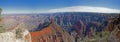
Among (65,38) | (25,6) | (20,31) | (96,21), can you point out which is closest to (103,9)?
(96,21)

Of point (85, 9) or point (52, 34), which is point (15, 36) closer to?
point (52, 34)

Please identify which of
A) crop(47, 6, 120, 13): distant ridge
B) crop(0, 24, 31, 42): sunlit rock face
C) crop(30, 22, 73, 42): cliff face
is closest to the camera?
crop(0, 24, 31, 42): sunlit rock face

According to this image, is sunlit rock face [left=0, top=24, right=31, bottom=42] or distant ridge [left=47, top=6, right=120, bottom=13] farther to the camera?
distant ridge [left=47, top=6, right=120, bottom=13]

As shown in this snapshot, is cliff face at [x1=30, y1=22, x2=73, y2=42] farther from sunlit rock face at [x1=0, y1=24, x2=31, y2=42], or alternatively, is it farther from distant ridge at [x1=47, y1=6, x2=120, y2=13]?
sunlit rock face at [x1=0, y1=24, x2=31, y2=42]

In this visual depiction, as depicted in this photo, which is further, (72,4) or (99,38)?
(72,4)

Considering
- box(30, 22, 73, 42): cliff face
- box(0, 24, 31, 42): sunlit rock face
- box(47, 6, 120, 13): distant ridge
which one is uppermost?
box(47, 6, 120, 13): distant ridge

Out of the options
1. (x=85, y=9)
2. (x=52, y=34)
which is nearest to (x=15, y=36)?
(x=52, y=34)

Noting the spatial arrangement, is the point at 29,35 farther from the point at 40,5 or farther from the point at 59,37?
the point at 59,37

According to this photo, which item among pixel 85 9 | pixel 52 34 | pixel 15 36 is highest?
pixel 85 9

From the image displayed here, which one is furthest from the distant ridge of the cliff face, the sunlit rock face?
the sunlit rock face

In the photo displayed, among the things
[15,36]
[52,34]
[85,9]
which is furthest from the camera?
[52,34]

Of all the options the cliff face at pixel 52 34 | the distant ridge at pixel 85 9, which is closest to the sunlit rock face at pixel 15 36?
the cliff face at pixel 52 34
